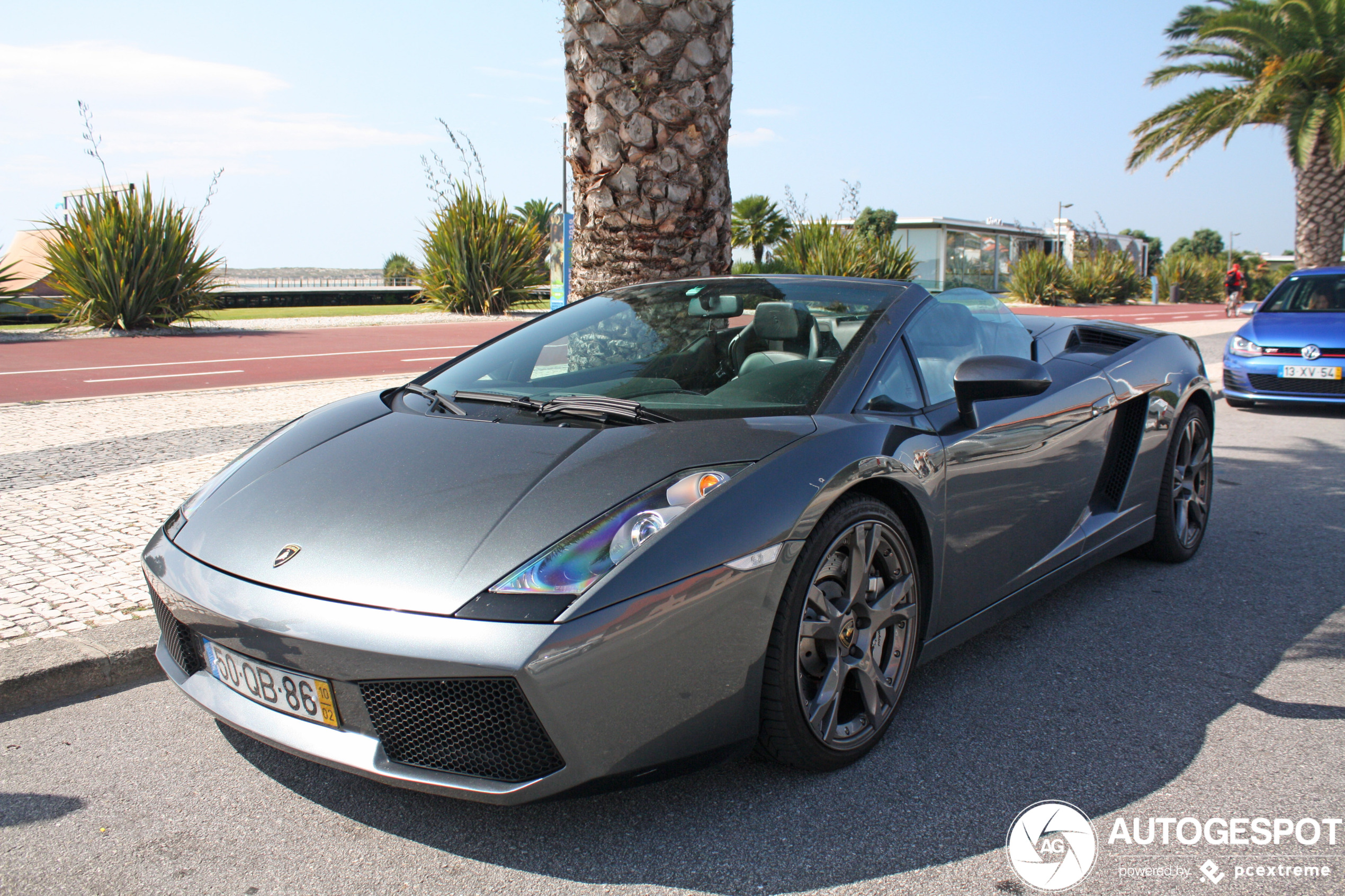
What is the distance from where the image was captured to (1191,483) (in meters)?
4.34

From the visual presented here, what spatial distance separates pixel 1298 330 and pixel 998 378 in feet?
26.3

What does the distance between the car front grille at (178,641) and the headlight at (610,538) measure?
2.83ft

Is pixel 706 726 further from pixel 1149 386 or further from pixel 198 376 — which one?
pixel 198 376

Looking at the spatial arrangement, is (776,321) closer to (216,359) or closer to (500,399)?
(500,399)

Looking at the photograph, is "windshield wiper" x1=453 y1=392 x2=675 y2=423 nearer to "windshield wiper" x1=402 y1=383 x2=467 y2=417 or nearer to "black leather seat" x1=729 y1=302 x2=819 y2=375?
"windshield wiper" x1=402 y1=383 x2=467 y2=417

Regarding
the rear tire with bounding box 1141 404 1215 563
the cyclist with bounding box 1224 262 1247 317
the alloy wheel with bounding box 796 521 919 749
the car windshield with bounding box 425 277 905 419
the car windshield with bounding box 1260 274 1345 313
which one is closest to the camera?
the alloy wheel with bounding box 796 521 919 749

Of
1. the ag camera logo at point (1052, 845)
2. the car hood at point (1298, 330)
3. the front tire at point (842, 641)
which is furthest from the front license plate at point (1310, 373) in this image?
the ag camera logo at point (1052, 845)

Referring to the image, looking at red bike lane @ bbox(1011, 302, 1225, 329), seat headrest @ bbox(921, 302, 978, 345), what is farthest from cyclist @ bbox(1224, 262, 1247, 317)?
seat headrest @ bbox(921, 302, 978, 345)

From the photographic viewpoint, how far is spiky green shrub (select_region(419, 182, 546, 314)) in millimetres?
23125

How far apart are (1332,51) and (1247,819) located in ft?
69.7

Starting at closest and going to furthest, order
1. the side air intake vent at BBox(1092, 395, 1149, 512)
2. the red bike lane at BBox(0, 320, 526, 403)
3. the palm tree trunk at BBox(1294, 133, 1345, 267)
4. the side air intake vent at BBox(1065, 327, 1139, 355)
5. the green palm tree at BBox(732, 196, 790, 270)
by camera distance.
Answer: the side air intake vent at BBox(1092, 395, 1149, 512) → the side air intake vent at BBox(1065, 327, 1139, 355) → the red bike lane at BBox(0, 320, 526, 403) → the palm tree trunk at BBox(1294, 133, 1345, 267) → the green palm tree at BBox(732, 196, 790, 270)

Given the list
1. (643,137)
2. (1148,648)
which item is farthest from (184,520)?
(643,137)

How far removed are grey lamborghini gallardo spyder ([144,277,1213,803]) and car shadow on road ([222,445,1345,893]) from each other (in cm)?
17

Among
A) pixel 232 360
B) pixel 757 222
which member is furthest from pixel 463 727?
pixel 757 222
